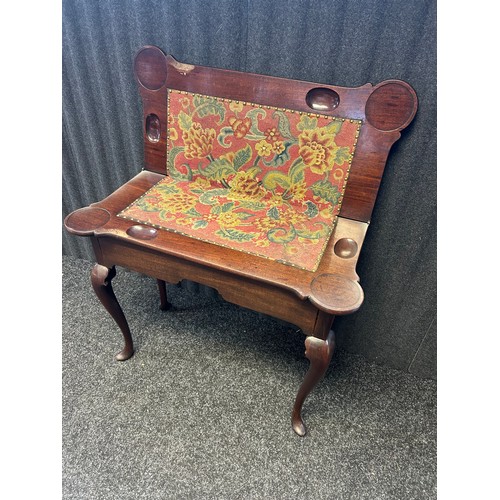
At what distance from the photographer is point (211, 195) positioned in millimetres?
1180

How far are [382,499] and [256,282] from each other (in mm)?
780

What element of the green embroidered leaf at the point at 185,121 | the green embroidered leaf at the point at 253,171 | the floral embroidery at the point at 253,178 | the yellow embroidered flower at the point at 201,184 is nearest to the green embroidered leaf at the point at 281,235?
the floral embroidery at the point at 253,178

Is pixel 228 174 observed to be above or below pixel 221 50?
below

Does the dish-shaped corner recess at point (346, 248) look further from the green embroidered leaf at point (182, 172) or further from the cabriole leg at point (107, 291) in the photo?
the cabriole leg at point (107, 291)

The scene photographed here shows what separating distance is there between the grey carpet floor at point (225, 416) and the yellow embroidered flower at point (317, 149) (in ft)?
2.51

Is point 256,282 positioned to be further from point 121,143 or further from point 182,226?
point 121,143

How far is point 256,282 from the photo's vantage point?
91 centimetres

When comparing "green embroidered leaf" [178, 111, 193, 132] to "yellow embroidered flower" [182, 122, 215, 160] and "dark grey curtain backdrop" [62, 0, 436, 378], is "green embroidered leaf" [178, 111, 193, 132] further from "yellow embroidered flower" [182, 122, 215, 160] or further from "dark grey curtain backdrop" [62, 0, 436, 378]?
"dark grey curtain backdrop" [62, 0, 436, 378]

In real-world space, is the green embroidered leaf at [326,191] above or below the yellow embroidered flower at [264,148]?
below

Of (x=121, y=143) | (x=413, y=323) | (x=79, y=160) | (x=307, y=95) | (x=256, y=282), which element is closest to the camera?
(x=256, y=282)

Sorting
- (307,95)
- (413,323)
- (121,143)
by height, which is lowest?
(413,323)

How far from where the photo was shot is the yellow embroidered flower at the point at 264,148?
3.63 feet

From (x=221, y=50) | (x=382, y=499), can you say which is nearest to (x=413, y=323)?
(x=382, y=499)

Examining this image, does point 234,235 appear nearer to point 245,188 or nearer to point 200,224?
point 200,224
